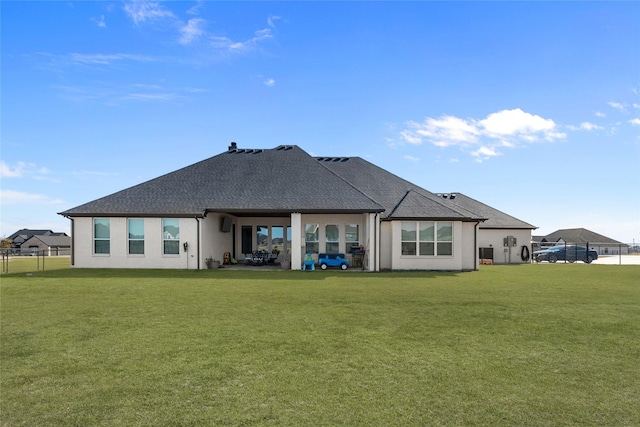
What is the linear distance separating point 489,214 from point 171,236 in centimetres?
2259

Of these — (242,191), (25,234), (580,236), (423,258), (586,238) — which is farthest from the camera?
(25,234)

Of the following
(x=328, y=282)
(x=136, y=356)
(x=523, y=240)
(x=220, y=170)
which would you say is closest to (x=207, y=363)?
(x=136, y=356)

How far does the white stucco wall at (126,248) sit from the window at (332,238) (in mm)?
6858

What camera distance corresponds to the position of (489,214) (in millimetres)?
30547

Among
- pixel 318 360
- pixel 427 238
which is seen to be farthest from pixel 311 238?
pixel 318 360

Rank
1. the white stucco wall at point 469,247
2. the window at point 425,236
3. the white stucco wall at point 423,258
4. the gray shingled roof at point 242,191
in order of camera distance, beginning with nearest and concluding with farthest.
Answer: the gray shingled roof at point 242,191, the white stucco wall at point 423,258, the window at point 425,236, the white stucco wall at point 469,247

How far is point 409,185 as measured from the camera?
84.4 ft

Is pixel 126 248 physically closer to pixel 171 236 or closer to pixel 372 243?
pixel 171 236

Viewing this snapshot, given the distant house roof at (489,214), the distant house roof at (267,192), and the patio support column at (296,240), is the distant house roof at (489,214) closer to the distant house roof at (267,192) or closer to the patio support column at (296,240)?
the distant house roof at (267,192)

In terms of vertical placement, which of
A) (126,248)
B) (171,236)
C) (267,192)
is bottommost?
(126,248)

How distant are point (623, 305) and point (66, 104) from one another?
64.7 feet

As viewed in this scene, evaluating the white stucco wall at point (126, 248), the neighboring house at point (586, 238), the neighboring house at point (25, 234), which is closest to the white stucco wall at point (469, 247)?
the white stucco wall at point (126, 248)

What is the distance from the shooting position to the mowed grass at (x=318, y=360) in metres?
4.02

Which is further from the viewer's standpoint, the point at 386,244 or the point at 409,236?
the point at 386,244
